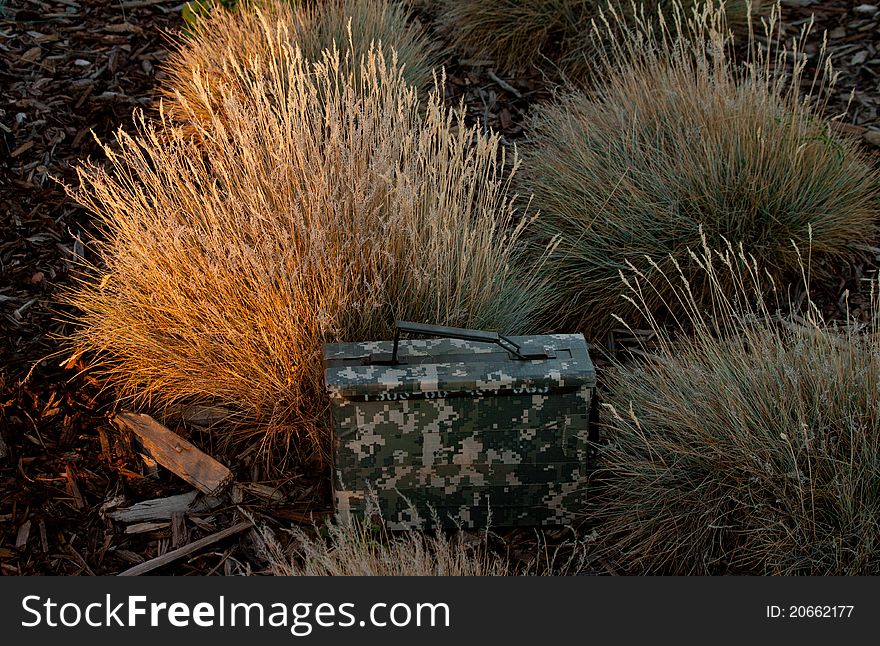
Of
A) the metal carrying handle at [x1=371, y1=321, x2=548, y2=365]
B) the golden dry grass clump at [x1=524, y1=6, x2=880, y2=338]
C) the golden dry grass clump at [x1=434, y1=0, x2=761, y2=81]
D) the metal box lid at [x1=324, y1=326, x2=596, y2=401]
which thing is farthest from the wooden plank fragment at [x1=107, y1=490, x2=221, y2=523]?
the golden dry grass clump at [x1=434, y1=0, x2=761, y2=81]

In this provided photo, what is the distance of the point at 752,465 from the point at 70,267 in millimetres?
2812

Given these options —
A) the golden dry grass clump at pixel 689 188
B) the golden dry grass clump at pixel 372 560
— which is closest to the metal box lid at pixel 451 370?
the golden dry grass clump at pixel 372 560

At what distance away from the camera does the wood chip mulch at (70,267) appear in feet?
10.4

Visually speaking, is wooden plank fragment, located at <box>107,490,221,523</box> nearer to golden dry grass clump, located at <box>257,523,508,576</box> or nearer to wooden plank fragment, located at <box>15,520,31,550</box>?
wooden plank fragment, located at <box>15,520,31,550</box>

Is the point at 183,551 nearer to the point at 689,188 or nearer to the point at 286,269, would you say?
the point at 286,269

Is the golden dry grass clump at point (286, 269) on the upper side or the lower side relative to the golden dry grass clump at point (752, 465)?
upper

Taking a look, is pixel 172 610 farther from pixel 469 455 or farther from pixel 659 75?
pixel 659 75

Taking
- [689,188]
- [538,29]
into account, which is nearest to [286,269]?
[689,188]

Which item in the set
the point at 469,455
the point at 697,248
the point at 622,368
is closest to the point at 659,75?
the point at 697,248

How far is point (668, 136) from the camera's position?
4344mm

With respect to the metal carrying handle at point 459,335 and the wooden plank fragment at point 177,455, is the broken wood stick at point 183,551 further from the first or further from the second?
the metal carrying handle at point 459,335

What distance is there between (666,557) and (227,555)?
4.34 feet

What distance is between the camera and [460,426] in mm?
2961

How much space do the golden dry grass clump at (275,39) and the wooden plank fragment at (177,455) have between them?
6.28ft
